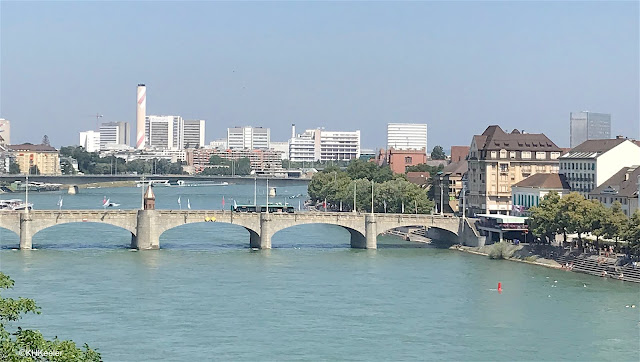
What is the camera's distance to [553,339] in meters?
48.6

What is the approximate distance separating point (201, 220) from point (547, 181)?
98.8ft

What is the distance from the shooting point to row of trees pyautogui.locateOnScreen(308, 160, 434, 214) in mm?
104625

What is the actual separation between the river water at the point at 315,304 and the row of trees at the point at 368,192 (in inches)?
804

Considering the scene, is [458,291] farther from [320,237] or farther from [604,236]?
[320,237]

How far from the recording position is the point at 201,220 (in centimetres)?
8088

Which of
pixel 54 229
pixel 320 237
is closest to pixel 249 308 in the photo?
pixel 320 237

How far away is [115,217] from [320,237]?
2578cm

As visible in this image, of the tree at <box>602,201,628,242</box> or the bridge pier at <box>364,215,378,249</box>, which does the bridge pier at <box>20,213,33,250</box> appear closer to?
the bridge pier at <box>364,215,378,249</box>

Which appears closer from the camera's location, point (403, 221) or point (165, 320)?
point (165, 320)

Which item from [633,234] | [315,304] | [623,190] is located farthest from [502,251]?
[315,304]

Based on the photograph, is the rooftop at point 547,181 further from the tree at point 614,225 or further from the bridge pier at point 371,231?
the tree at point 614,225

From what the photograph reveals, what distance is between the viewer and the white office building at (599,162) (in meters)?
89.9

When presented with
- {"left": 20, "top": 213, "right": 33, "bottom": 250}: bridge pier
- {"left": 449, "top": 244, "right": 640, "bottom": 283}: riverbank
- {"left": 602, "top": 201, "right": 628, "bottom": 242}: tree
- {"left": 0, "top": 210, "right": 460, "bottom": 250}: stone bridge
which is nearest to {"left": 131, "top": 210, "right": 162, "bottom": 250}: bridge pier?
{"left": 0, "top": 210, "right": 460, "bottom": 250}: stone bridge

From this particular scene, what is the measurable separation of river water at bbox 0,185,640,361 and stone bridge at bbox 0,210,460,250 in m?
1.55
